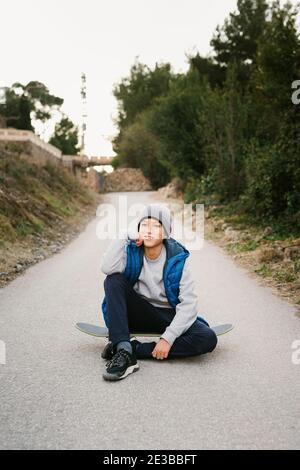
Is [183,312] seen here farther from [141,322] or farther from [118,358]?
[118,358]

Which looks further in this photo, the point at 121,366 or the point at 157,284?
the point at 157,284

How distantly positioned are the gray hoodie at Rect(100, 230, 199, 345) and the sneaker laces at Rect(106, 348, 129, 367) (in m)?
0.37

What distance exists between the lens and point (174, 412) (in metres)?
3.08

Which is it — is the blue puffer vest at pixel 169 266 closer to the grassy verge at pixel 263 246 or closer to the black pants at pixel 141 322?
the black pants at pixel 141 322

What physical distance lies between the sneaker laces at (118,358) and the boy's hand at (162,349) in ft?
0.95

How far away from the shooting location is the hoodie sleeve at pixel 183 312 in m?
3.92

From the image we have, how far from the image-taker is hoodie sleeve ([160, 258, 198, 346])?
3.92 m

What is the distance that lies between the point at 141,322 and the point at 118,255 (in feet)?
2.09

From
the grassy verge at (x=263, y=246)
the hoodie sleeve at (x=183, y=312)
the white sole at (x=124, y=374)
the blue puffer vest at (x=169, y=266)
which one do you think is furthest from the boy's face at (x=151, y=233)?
the grassy verge at (x=263, y=246)

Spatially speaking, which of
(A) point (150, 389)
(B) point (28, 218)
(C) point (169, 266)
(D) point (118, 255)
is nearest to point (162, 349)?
(A) point (150, 389)

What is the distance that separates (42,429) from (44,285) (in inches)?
178

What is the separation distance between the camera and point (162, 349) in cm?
393

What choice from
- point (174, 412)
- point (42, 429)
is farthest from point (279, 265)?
point (42, 429)
